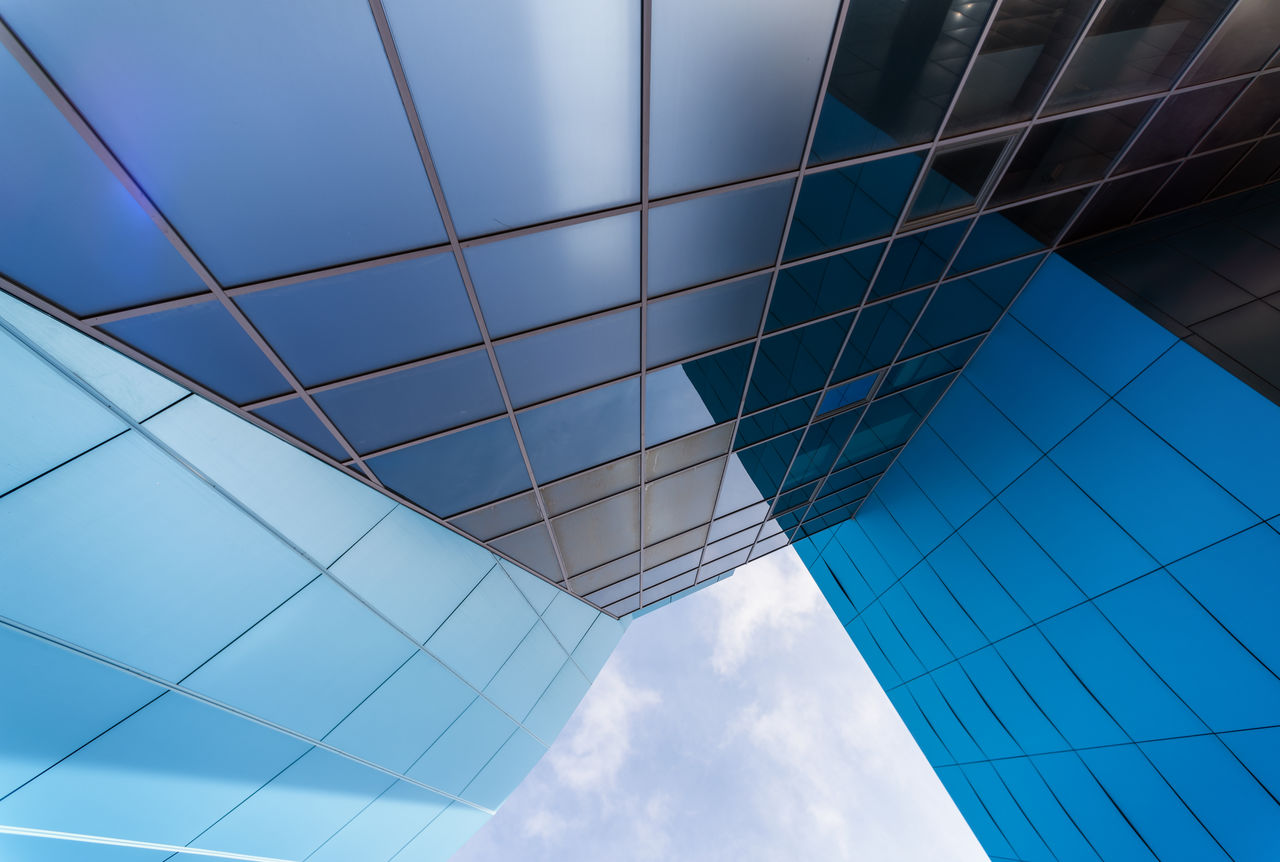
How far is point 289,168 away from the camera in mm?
4383

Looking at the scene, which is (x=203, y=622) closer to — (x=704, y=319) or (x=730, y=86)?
(x=704, y=319)

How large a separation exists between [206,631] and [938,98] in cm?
1224

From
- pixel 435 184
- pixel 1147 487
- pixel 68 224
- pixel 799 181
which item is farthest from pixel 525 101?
pixel 1147 487

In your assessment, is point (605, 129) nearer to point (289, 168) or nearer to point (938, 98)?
point (289, 168)

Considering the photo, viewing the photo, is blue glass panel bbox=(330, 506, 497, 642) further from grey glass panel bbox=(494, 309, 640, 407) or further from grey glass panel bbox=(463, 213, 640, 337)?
grey glass panel bbox=(463, 213, 640, 337)

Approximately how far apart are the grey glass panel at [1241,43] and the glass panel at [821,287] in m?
5.34

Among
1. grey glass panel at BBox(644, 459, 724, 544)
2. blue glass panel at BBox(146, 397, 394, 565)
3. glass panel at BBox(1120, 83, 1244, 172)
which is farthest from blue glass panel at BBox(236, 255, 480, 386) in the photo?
glass panel at BBox(1120, 83, 1244, 172)

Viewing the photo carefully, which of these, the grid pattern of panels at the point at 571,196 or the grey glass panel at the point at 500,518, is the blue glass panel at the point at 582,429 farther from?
the grey glass panel at the point at 500,518

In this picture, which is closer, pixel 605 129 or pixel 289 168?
pixel 289 168

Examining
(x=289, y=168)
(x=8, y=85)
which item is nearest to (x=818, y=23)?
(x=289, y=168)

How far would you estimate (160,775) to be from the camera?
8250 mm

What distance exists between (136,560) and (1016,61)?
498 inches

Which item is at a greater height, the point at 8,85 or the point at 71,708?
the point at 8,85

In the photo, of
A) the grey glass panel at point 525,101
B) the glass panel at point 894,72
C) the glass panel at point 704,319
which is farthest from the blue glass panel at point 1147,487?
the grey glass panel at point 525,101
